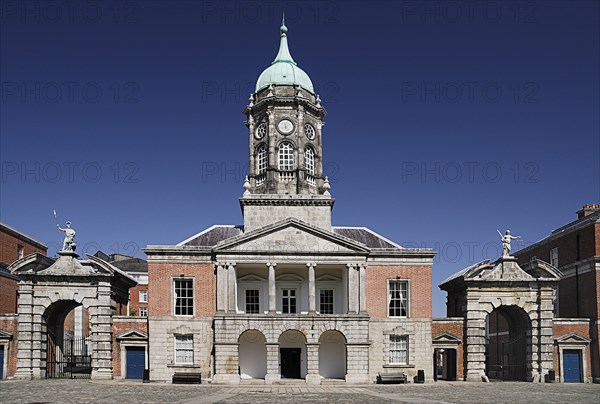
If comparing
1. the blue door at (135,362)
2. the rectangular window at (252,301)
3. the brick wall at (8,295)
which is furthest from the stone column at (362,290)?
the brick wall at (8,295)

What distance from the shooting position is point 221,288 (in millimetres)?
44188

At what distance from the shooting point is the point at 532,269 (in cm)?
4647

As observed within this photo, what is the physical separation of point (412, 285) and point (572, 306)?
1221cm

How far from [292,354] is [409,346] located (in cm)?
796

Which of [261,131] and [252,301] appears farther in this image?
[261,131]

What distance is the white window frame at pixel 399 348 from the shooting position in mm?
45219

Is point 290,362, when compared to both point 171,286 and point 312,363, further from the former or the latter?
point 171,286

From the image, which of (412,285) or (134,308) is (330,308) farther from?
(134,308)

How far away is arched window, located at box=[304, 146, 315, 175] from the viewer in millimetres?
49406

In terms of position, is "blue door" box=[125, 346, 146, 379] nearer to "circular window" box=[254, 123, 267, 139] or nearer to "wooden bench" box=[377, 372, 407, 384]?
"wooden bench" box=[377, 372, 407, 384]

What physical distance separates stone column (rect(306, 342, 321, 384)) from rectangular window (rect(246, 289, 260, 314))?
17.1 ft

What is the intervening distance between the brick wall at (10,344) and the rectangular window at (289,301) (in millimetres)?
17812

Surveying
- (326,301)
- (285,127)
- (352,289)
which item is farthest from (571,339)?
(285,127)

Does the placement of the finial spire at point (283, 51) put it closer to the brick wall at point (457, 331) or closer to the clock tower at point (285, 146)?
the clock tower at point (285, 146)
